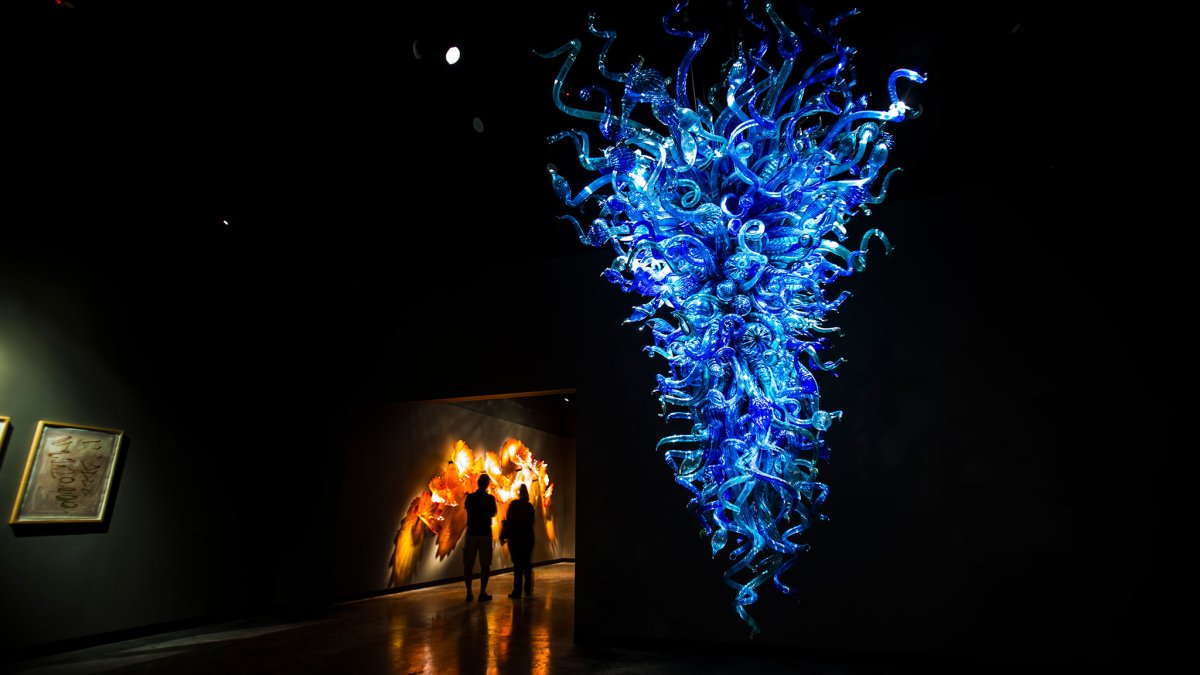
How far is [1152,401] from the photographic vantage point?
3598 mm

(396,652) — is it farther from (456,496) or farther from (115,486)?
(456,496)

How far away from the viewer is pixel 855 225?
4.50 m

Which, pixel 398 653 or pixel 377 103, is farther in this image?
pixel 398 653

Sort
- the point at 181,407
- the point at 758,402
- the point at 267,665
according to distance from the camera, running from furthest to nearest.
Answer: the point at 181,407, the point at 267,665, the point at 758,402

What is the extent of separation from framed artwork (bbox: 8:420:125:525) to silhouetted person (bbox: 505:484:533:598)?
11.8 ft

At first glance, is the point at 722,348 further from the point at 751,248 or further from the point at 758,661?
the point at 758,661

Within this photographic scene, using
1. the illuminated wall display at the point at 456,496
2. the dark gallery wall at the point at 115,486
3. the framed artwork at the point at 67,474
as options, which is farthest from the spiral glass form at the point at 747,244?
the illuminated wall display at the point at 456,496

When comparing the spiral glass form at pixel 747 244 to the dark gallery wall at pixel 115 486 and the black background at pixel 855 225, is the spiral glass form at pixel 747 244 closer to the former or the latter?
the black background at pixel 855 225

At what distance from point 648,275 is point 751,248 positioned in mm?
537

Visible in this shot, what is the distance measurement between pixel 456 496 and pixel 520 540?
5.22 feet

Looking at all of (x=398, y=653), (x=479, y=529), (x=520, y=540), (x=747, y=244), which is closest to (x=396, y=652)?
(x=398, y=653)

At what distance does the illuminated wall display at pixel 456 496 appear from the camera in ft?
23.3

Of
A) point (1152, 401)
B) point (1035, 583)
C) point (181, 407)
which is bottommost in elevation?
point (1035, 583)

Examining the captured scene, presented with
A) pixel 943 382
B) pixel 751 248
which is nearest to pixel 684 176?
pixel 751 248
